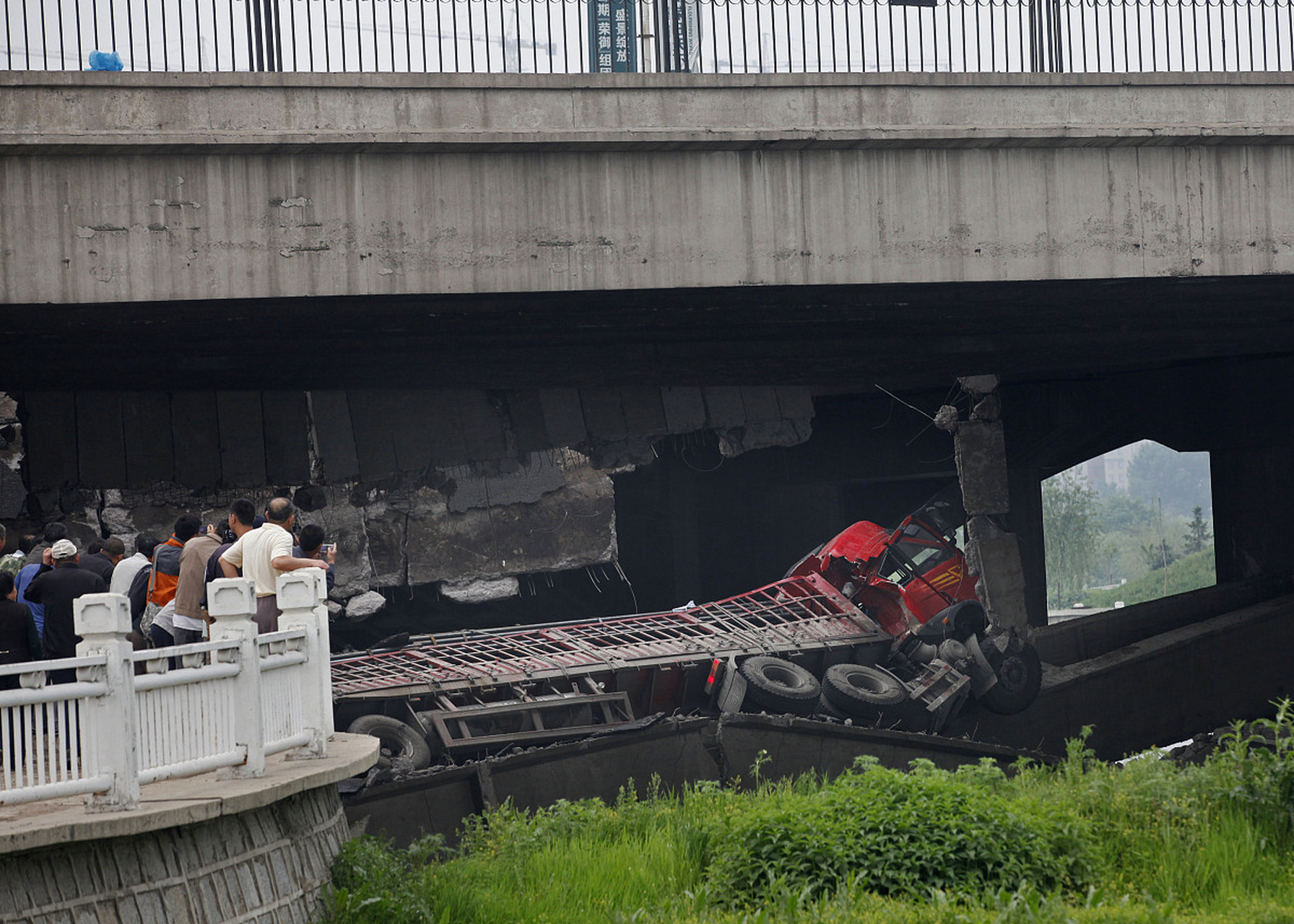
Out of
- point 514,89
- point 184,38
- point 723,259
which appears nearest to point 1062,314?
point 723,259

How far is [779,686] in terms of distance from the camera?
50.8 feet

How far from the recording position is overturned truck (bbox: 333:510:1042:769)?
14.2 meters

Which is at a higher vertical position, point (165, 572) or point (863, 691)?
point (165, 572)

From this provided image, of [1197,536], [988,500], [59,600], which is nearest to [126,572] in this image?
[59,600]

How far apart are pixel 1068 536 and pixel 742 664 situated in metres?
78.6

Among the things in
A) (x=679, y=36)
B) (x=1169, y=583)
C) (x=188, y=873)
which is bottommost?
(x=1169, y=583)

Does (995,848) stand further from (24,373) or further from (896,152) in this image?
(24,373)

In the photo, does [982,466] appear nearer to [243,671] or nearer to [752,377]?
[752,377]

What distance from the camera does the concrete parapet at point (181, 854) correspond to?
5477 mm

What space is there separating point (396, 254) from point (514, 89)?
182cm

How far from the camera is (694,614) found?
18.1 metres

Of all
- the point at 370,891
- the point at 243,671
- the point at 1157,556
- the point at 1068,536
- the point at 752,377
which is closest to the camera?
the point at 243,671

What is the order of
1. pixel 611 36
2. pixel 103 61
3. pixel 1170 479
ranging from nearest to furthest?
pixel 103 61, pixel 611 36, pixel 1170 479

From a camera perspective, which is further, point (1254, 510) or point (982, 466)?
point (1254, 510)
